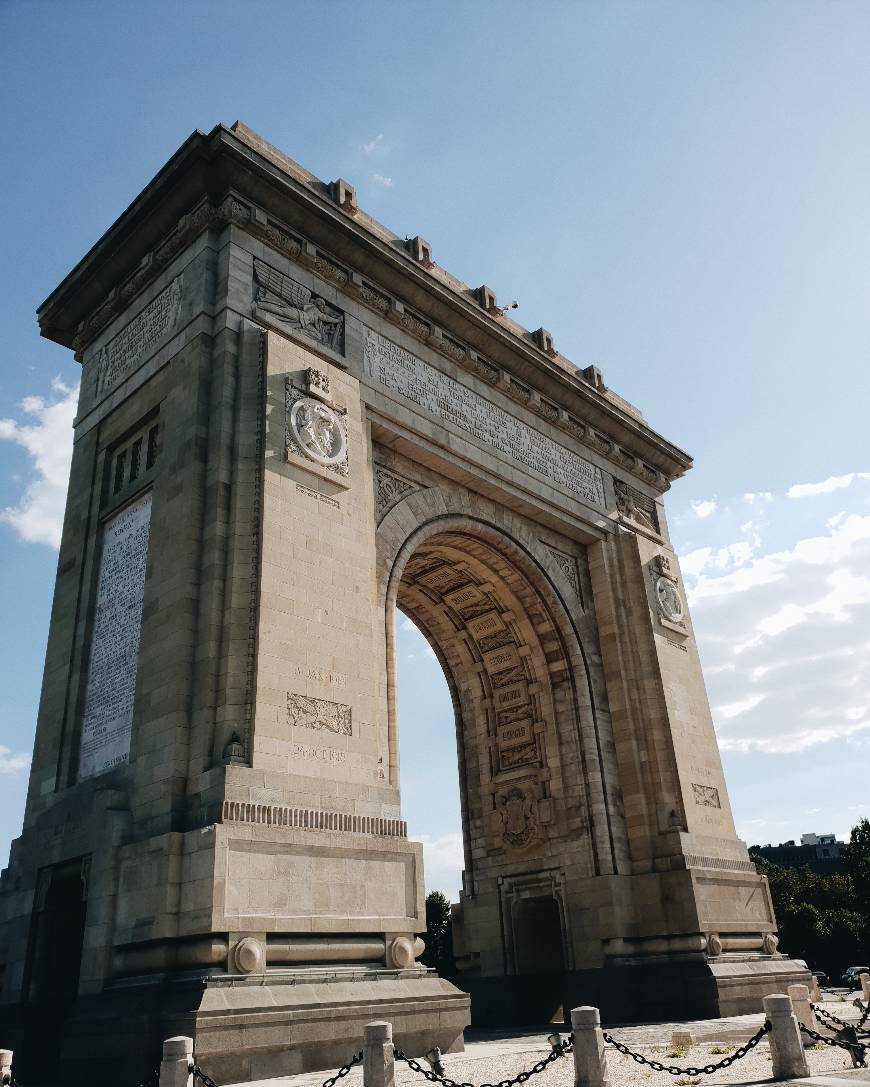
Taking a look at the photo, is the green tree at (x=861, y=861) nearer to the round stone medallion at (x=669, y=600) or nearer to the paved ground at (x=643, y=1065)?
the round stone medallion at (x=669, y=600)

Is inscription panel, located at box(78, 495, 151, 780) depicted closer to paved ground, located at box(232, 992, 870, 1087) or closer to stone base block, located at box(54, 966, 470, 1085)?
stone base block, located at box(54, 966, 470, 1085)

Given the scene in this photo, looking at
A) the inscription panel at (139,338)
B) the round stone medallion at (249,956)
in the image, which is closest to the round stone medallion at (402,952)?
the round stone medallion at (249,956)

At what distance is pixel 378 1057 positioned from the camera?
28.7 ft

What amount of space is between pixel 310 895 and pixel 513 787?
36.3 ft

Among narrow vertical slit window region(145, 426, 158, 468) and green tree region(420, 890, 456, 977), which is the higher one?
narrow vertical slit window region(145, 426, 158, 468)

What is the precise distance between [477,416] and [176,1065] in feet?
53.8

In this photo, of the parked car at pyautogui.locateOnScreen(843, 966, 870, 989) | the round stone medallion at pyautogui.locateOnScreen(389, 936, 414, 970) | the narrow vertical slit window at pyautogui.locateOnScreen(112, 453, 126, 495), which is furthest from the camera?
the parked car at pyautogui.locateOnScreen(843, 966, 870, 989)

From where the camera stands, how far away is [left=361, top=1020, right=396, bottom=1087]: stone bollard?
872cm

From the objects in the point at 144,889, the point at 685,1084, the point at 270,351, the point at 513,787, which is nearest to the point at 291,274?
the point at 270,351

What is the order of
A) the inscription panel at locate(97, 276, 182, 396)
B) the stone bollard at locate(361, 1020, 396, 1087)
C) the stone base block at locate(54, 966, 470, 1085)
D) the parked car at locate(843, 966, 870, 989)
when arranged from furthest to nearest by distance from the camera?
the parked car at locate(843, 966, 870, 989), the inscription panel at locate(97, 276, 182, 396), the stone base block at locate(54, 966, 470, 1085), the stone bollard at locate(361, 1020, 396, 1087)

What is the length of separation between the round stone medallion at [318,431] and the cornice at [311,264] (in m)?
3.68

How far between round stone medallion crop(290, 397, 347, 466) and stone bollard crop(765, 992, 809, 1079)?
11.4m

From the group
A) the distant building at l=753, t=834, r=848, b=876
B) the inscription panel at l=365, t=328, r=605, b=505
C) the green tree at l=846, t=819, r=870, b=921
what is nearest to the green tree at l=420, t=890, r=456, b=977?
the green tree at l=846, t=819, r=870, b=921

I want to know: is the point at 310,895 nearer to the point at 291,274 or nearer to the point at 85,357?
the point at 291,274
